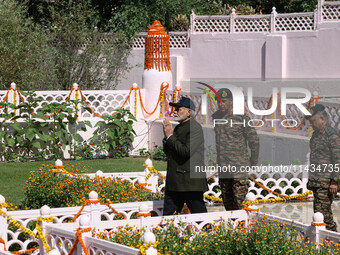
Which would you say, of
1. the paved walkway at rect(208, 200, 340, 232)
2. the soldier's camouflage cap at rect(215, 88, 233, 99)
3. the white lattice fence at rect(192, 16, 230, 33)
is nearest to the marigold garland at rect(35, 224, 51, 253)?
the soldier's camouflage cap at rect(215, 88, 233, 99)

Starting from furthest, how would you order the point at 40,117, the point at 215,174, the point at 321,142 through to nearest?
1. the point at 40,117
2. the point at 215,174
3. the point at 321,142

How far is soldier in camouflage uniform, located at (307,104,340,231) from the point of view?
8275 mm

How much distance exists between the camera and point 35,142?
1716cm

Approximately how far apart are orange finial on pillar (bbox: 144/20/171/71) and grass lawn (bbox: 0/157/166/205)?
306cm

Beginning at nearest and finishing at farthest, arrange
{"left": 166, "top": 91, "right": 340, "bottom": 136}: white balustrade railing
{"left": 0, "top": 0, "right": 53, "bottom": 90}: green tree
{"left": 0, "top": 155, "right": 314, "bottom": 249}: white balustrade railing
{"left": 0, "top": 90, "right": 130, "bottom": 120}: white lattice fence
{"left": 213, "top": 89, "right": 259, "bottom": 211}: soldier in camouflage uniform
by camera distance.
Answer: {"left": 213, "top": 89, "right": 259, "bottom": 211}: soldier in camouflage uniform
{"left": 0, "top": 155, "right": 314, "bottom": 249}: white balustrade railing
{"left": 166, "top": 91, "right": 340, "bottom": 136}: white balustrade railing
{"left": 0, "top": 90, "right": 130, "bottom": 120}: white lattice fence
{"left": 0, "top": 0, "right": 53, "bottom": 90}: green tree

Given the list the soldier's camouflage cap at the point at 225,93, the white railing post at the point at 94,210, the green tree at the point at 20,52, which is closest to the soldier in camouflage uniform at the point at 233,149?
the soldier's camouflage cap at the point at 225,93

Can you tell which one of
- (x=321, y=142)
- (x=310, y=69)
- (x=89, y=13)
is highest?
(x=89, y=13)

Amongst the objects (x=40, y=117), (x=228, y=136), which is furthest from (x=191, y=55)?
(x=228, y=136)

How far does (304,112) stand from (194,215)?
7.10 m

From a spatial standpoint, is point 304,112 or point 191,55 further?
point 191,55

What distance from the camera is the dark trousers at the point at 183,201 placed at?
8.34 m

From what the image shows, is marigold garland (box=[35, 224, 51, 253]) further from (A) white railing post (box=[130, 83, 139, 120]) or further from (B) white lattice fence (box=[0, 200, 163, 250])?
(A) white railing post (box=[130, 83, 139, 120])

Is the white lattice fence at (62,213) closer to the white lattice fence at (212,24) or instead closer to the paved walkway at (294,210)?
the paved walkway at (294,210)

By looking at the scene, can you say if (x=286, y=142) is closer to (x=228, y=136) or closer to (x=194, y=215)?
(x=228, y=136)
